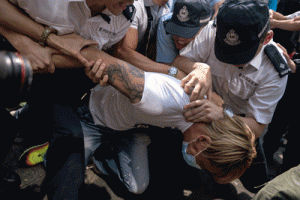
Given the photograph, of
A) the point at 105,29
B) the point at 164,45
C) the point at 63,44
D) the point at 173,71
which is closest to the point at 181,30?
the point at 164,45

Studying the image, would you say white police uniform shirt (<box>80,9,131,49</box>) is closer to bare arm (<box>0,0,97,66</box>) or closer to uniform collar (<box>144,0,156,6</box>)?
bare arm (<box>0,0,97,66</box>)

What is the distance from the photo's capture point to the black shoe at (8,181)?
200 cm

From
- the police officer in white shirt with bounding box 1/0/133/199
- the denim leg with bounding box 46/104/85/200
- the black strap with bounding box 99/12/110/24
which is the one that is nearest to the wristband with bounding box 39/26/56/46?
the police officer in white shirt with bounding box 1/0/133/199

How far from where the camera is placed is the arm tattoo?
5.32 ft

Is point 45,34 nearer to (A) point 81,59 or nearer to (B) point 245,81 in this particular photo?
(A) point 81,59

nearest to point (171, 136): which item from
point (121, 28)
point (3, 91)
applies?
point (121, 28)

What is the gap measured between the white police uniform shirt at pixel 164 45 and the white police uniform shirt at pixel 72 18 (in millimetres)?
550

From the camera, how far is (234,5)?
1857mm

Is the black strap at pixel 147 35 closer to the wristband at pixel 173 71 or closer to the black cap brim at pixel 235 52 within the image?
the wristband at pixel 173 71

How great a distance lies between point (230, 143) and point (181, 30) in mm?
1133

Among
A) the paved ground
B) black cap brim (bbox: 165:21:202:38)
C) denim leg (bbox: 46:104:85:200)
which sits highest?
black cap brim (bbox: 165:21:202:38)

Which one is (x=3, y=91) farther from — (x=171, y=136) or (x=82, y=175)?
(x=171, y=136)

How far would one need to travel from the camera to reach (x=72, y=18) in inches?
63.3

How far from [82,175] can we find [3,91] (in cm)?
96
